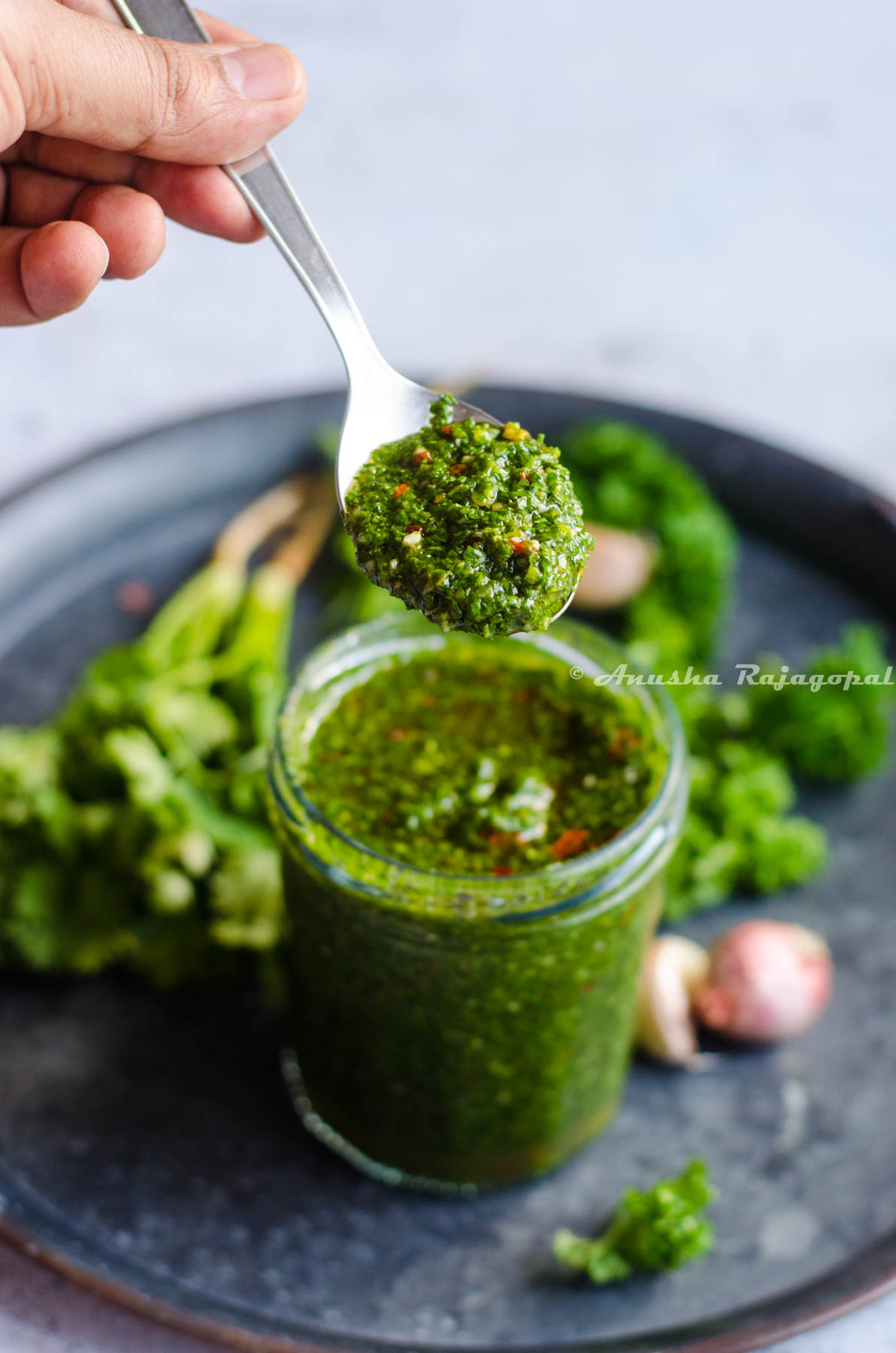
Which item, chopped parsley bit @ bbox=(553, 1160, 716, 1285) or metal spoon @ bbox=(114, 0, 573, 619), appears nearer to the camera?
metal spoon @ bbox=(114, 0, 573, 619)

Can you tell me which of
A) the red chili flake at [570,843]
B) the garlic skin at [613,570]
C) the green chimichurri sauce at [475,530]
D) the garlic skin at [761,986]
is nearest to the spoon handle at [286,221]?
the green chimichurri sauce at [475,530]

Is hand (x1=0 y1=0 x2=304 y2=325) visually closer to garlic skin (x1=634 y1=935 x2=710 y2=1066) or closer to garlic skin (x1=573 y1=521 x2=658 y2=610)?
garlic skin (x1=573 y1=521 x2=658 y2=610)

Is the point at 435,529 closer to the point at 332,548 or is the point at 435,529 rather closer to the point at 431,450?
the point at 431,450

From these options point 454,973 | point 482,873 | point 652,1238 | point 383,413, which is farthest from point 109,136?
point 652,1238

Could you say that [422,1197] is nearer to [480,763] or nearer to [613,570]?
[480,763]

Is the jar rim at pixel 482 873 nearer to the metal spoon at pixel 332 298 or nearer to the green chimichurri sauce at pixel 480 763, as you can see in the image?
the green chimichurri sauce at pixel 480 763

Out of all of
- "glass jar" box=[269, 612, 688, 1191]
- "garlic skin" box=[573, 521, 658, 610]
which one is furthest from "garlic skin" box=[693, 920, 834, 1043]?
"garlic skin" box=[573, 521, 658, 610]

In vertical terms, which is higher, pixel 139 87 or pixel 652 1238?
pixel 139 87
